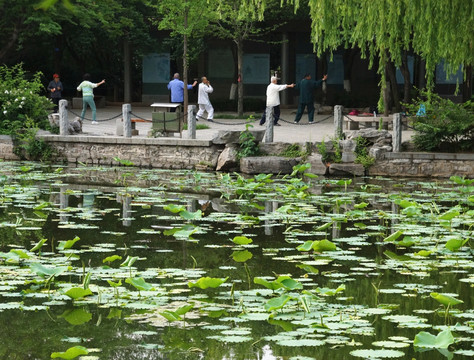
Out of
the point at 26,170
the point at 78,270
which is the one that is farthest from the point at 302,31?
the point at 78,270

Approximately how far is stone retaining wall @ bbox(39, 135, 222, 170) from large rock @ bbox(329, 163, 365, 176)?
265 centimetres

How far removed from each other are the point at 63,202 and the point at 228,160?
6.03 m

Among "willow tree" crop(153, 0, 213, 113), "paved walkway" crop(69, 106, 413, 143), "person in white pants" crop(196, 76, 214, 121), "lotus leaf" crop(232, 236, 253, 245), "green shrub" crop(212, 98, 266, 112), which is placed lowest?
"lotus leaf" crop(232, 236, 253, 245)

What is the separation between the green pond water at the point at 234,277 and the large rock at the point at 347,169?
379 centimetres

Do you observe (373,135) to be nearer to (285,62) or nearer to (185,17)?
(185,17)

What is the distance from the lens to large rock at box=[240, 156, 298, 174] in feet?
59.3

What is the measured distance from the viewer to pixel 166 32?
36.2m

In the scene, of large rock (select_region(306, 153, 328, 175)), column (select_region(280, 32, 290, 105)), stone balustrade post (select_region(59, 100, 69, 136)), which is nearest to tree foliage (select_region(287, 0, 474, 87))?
large rock (select_region(306, 153, 328, 175))

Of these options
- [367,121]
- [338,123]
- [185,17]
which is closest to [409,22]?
[338,123]

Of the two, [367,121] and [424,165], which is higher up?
[367,121]

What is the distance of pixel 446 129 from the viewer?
17984 mm

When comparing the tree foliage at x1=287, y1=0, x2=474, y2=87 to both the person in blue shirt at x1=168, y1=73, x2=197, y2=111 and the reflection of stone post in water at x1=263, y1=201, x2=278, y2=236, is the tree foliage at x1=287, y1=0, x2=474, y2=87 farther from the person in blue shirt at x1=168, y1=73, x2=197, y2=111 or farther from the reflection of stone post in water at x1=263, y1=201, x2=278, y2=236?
the person in blue shirt at x1=168, y1=73, x2=197, y2=111

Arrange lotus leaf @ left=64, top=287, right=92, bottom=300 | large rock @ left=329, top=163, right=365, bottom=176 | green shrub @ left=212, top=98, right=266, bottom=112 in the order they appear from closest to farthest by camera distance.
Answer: lotus leaf @ left=64, top=287, right=92, bottom=300 → large rock @ left=329, top=163, right=365, bottom=176 → green shrub @ left=212, top=98, right=266, bottom=112

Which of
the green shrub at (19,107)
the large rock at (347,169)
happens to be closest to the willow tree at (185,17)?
the green shrub at (19,107)
